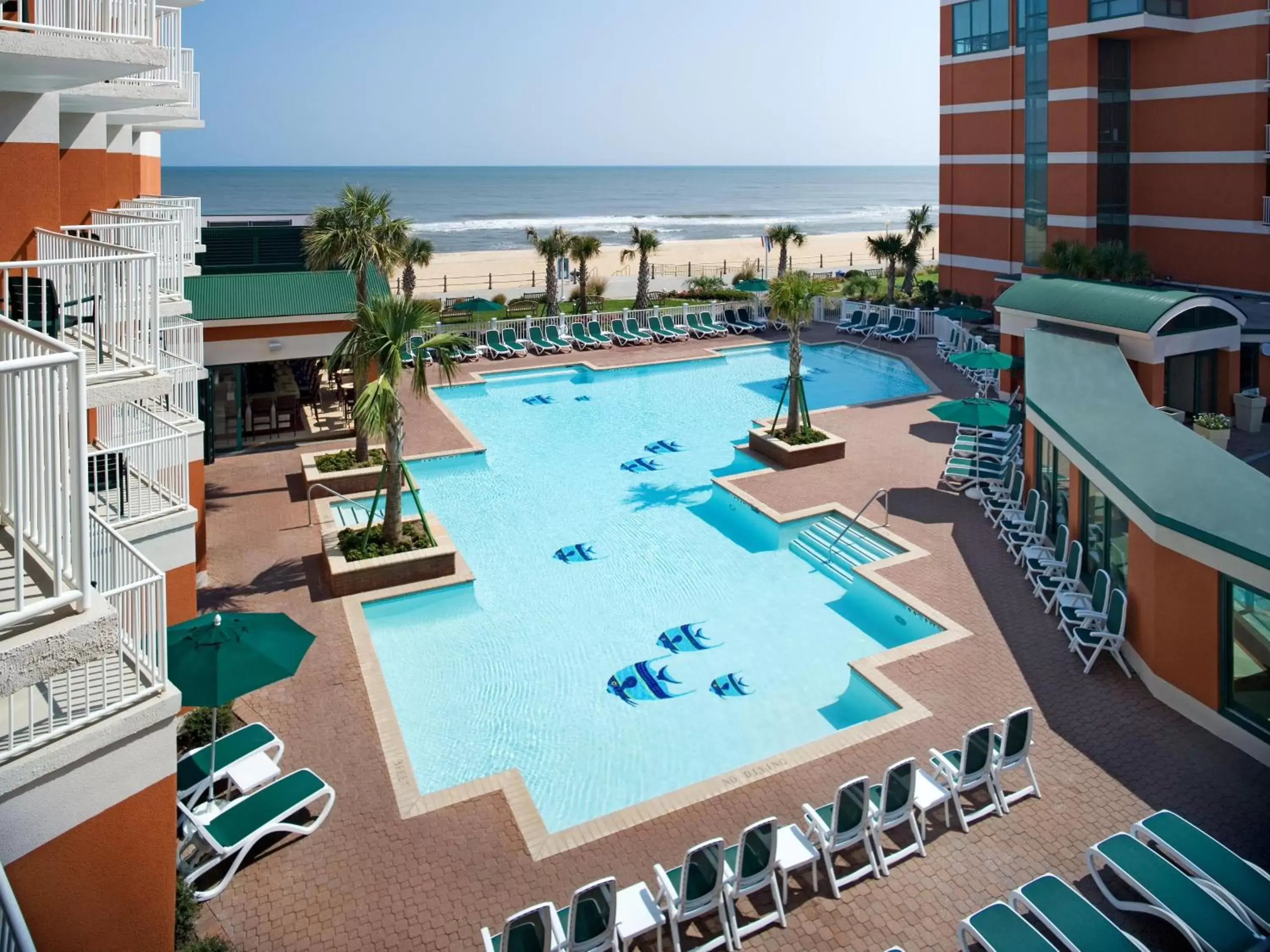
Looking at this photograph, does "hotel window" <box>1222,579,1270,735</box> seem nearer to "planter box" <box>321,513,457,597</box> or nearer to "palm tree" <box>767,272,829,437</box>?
"planter box" <box>321,513,457,597</box>

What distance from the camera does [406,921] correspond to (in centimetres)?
805

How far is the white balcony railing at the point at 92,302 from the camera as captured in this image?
823cm

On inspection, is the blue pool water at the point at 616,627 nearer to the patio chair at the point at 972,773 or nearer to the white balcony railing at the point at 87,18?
the patio chair at the point at 972,773

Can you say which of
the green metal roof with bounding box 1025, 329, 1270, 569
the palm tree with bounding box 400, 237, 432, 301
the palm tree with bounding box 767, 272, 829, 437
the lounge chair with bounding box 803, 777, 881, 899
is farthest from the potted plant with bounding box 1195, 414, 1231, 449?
the palm tree with bounding box 400, 237, 432, 301

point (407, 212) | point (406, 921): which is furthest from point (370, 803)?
point (407, 212)

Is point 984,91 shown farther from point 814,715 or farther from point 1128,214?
point 814,715

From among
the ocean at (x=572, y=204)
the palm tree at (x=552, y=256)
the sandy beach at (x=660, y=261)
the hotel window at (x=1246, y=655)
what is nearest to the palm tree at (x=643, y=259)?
the palm tree at (x=552, y=256)

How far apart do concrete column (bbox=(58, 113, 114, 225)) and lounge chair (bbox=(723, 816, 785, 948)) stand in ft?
36.8

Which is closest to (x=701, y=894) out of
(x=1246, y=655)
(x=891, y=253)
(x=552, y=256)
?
(x=1246, y=655)

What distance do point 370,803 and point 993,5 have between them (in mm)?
35765

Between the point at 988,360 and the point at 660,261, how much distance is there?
51.6 metres

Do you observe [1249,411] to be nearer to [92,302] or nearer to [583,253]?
[92,302]

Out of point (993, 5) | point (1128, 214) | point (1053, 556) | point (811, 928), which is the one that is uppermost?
point (993, 5)

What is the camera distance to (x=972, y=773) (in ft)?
30.7
